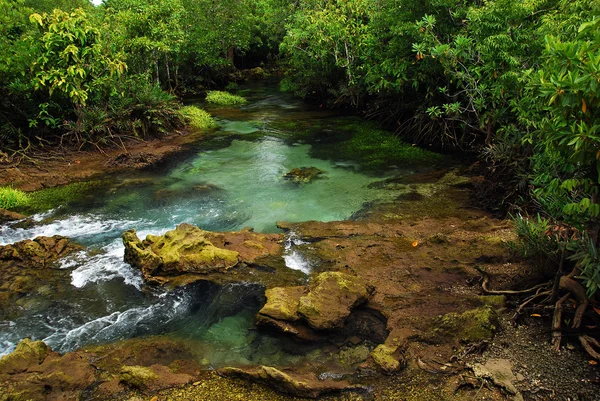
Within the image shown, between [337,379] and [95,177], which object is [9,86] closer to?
[95,177]

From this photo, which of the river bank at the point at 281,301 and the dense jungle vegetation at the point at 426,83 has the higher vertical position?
the dense jungle vegetation at the point at 426,83

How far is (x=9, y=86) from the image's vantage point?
12117mm

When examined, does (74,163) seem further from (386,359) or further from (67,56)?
(386,359)

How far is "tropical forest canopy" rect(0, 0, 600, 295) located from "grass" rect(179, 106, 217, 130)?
84cm

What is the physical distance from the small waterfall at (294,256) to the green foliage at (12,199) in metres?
6.59

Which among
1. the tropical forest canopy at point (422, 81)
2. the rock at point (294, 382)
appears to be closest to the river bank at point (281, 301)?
the rock at point (294, 382)

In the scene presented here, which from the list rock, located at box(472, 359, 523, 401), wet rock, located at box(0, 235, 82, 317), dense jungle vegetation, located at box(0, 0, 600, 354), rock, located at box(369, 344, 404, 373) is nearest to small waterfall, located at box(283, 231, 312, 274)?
rock, located at box(369, 344, 404, 373)

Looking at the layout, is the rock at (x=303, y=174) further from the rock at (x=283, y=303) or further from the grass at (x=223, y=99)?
the grass at (x=223, y=99)

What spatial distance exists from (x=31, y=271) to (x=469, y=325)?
6950 mm

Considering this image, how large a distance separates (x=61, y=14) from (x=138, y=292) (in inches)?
379

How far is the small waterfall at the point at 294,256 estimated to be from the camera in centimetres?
718

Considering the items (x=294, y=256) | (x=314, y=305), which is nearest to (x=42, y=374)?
(x=314, y=305)

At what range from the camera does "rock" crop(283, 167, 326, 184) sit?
475 inches

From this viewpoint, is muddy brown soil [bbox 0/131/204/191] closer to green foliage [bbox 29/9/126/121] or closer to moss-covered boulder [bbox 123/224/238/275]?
green foliage [bbox 29/9/126/121]
